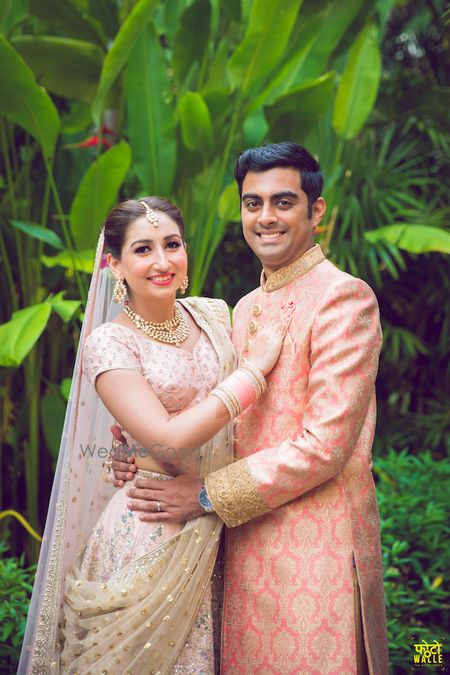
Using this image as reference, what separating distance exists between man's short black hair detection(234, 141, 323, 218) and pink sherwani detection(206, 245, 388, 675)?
0.74ft

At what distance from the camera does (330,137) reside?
4828 mm

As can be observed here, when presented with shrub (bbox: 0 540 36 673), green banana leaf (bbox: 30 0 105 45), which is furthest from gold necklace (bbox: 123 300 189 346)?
green banana leaf (bbox: 30 0 105 45)

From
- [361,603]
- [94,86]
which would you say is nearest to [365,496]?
[361,603]

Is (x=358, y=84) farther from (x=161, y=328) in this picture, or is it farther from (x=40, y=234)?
(x=161, y=328)

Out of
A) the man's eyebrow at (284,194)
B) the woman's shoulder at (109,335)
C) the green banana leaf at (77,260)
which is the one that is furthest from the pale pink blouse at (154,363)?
the green banana leaf at (77,260)

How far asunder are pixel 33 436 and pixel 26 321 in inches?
39.9

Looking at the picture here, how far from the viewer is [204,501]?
6.89ft

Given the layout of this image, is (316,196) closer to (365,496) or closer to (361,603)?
(365,496)

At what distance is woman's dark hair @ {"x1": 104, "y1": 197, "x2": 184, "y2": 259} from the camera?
2156 millimetres

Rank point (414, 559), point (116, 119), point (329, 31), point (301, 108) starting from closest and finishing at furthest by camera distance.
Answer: point (414, 559), point (301, 108), point (329, 31), point (116, 119)

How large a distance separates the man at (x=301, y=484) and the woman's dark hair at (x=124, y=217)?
0.69ft

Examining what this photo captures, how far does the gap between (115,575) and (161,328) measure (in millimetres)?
668

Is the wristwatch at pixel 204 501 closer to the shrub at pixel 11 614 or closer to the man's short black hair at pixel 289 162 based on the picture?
the man's short black hair at pixel 289 162

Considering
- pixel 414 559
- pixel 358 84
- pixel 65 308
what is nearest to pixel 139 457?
pixel 65 308
